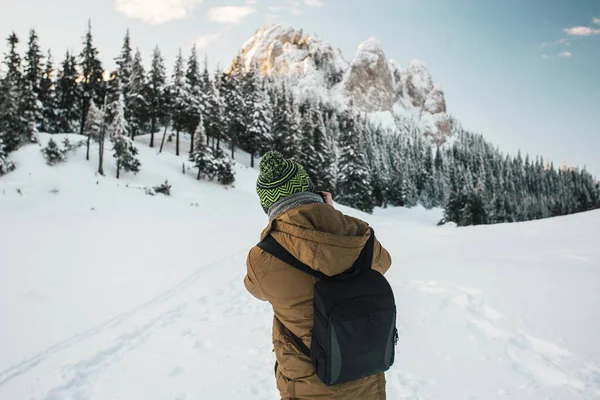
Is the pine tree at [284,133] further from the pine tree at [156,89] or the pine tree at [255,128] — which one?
the pine tree at [156,89]

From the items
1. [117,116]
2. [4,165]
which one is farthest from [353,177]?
[4,165]

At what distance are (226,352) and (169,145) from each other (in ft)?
132

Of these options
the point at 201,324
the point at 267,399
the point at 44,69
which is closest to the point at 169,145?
the point at 44,69

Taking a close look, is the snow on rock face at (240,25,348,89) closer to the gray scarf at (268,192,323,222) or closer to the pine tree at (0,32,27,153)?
the pine tree at (0,32,27,153)

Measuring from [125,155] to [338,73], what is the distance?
136797 millimetres

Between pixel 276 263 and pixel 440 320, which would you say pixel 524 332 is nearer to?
pixel 440 320

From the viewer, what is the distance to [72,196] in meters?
19.8

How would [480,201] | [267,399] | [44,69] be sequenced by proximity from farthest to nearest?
[480,201], [44,69], [267,399]

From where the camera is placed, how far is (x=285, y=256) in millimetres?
1684

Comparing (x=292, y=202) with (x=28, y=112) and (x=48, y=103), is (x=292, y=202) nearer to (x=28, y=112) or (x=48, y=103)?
(x=28, y=112)

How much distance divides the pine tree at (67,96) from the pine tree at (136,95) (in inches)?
227

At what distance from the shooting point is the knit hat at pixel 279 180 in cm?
200

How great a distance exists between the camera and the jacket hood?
159 centimetres

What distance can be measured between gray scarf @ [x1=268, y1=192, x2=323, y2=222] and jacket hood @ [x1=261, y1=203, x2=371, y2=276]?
152 mm
